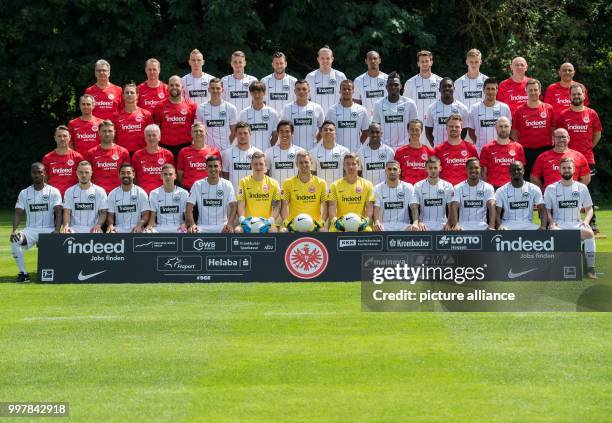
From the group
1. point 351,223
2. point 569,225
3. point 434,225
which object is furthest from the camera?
point 434,225

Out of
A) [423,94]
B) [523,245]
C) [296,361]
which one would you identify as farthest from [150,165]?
[296,361]

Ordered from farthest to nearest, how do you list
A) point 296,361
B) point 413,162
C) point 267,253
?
point 413,162 < point 267,253 < point 296,361

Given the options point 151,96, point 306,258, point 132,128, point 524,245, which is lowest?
point 306,258

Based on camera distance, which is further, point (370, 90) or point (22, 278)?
point (370, 90)

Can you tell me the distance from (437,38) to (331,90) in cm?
1377

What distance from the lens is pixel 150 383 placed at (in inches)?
332

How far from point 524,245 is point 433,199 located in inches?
78.2

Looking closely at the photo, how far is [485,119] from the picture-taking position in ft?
56.0

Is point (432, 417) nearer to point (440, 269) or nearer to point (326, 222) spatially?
point (440, 269)

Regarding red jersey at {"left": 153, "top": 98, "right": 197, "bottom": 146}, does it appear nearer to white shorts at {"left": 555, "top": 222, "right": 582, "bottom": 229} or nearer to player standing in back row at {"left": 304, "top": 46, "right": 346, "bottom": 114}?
player standing in back row at {"left": 304, "top": 46, "right": 346, "bottom": 114}

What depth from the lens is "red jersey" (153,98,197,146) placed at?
17188 millimetres

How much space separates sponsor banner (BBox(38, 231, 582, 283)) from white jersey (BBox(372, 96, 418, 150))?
→ 11.4 ft

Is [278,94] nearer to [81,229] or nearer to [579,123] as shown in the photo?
[81,229]

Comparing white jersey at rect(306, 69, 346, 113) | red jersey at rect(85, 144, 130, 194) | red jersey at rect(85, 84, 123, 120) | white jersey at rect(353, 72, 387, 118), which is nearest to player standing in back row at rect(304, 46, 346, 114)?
white jersey at rect(306, 69, 346, 113)
